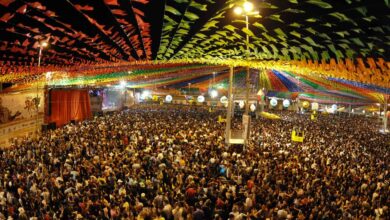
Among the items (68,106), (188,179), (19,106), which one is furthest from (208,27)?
(68,106)

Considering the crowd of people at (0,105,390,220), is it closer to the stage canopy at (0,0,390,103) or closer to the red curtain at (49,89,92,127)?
the red curtain at (49,89,92,127)

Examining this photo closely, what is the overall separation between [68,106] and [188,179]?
15.3 metres

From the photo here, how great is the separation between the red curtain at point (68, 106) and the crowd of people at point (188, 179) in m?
3.71

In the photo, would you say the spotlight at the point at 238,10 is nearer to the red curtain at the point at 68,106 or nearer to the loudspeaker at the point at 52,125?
the loudspeaker at the point at 52,125

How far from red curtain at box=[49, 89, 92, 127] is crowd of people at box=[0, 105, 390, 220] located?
12.2ft

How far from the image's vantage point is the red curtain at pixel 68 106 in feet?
66.6

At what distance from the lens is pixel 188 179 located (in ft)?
31.9

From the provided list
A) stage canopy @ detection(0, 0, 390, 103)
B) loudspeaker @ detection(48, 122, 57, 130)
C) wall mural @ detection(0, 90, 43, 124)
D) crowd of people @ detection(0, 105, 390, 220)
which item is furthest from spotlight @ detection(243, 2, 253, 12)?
loudspeaker @ detection(48, 122, 57, 130)

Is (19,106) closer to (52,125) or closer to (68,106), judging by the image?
(52,125)

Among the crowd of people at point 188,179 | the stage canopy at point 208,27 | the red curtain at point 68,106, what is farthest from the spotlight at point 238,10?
the red curtain at point 68,106

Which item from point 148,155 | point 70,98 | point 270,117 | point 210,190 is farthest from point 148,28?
point 270,117

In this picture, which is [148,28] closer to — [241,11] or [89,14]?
[89,14]

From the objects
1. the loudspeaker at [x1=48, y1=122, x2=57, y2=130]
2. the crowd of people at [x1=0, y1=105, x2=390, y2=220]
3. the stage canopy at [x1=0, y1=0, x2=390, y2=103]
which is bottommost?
the crowd of people at [x1=0, y1=105, x2=390, y2=220]

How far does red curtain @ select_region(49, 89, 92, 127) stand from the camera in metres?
20.3
